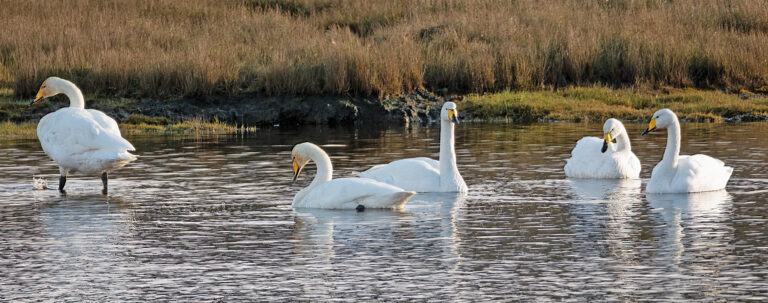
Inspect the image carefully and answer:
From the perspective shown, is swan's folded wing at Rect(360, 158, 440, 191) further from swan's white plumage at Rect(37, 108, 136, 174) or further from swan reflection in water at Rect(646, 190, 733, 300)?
swan's white plumage at Rect(37, 108, 136, 174)

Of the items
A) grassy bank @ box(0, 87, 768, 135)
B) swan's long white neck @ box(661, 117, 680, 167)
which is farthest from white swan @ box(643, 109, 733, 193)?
grassy bank @ box(0, 87, 768, 135)

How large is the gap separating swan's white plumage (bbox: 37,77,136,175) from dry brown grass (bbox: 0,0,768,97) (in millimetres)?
11855

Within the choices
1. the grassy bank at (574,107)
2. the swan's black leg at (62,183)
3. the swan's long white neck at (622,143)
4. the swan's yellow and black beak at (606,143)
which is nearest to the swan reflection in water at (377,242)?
the swan's yellow and black beak at (606,143)

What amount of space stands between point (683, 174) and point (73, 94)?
24.9 feet

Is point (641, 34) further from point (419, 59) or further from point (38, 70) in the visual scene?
point (38, 70)

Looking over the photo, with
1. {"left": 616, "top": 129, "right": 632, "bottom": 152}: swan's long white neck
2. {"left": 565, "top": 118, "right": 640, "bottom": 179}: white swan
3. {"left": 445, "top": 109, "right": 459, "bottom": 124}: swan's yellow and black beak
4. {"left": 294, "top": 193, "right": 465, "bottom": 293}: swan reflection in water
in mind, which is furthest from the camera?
{"left": 616, "top": 129, "right": 632, "bottom": 152}: swan's long white neck

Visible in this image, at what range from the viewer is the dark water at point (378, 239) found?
7801mm

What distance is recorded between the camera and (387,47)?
2738cm

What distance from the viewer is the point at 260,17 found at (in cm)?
3234

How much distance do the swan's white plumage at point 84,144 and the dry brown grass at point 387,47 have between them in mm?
11855

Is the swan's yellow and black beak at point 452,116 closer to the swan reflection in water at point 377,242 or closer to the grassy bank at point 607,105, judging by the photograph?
the swan reflection in water at point 377,242

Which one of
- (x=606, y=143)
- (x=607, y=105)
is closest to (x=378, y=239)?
(x=606, y=143)

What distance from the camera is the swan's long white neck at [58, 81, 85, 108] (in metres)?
15.0

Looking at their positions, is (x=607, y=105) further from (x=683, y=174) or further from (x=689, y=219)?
(x=689, y=219)
